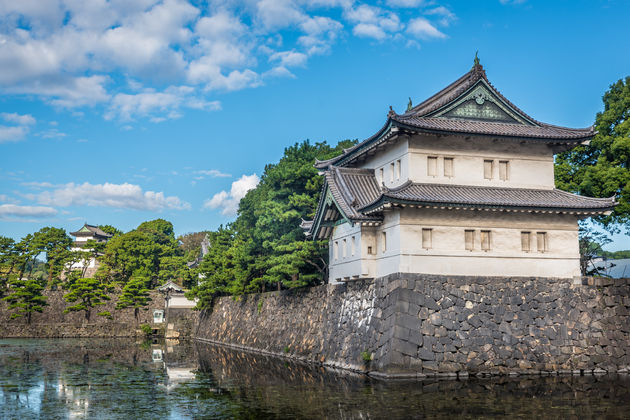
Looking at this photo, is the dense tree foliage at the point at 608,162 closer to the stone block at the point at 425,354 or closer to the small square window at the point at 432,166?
the small square window at the point at 432,166

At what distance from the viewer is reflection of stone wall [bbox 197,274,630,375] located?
72.6ft

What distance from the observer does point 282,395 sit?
59.4 feet

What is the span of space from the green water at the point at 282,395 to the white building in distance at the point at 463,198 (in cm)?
477

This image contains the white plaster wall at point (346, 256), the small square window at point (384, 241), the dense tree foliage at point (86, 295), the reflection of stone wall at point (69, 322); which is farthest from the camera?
the reflection of stone wall at point (69, 322)

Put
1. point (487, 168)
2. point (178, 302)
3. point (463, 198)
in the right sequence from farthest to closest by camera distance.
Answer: point (178, 302) < point (487, 168) < point (463, 198)

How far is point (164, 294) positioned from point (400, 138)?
43233 mm

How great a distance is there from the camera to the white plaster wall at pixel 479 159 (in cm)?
2508

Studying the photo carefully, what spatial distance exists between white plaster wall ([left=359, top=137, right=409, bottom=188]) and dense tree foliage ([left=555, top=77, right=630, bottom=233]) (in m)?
10.8

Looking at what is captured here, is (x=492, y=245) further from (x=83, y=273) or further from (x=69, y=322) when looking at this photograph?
(x=83, y=273)

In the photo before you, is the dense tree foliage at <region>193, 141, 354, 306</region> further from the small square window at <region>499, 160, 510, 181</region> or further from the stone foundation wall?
the small square window at <region>499, 160, 510, 181</region>

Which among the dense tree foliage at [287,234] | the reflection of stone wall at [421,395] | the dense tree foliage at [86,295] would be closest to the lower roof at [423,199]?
the dense tree foliage at [287,234]

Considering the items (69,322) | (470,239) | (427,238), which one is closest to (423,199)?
(427,238)

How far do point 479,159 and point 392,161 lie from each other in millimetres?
3694

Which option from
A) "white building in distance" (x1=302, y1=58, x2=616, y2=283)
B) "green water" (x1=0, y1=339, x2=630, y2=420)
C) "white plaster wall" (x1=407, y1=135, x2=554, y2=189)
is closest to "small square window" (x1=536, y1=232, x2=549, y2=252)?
"white building in distance" (x1=302, y1=58, x2=616, y2=283)
